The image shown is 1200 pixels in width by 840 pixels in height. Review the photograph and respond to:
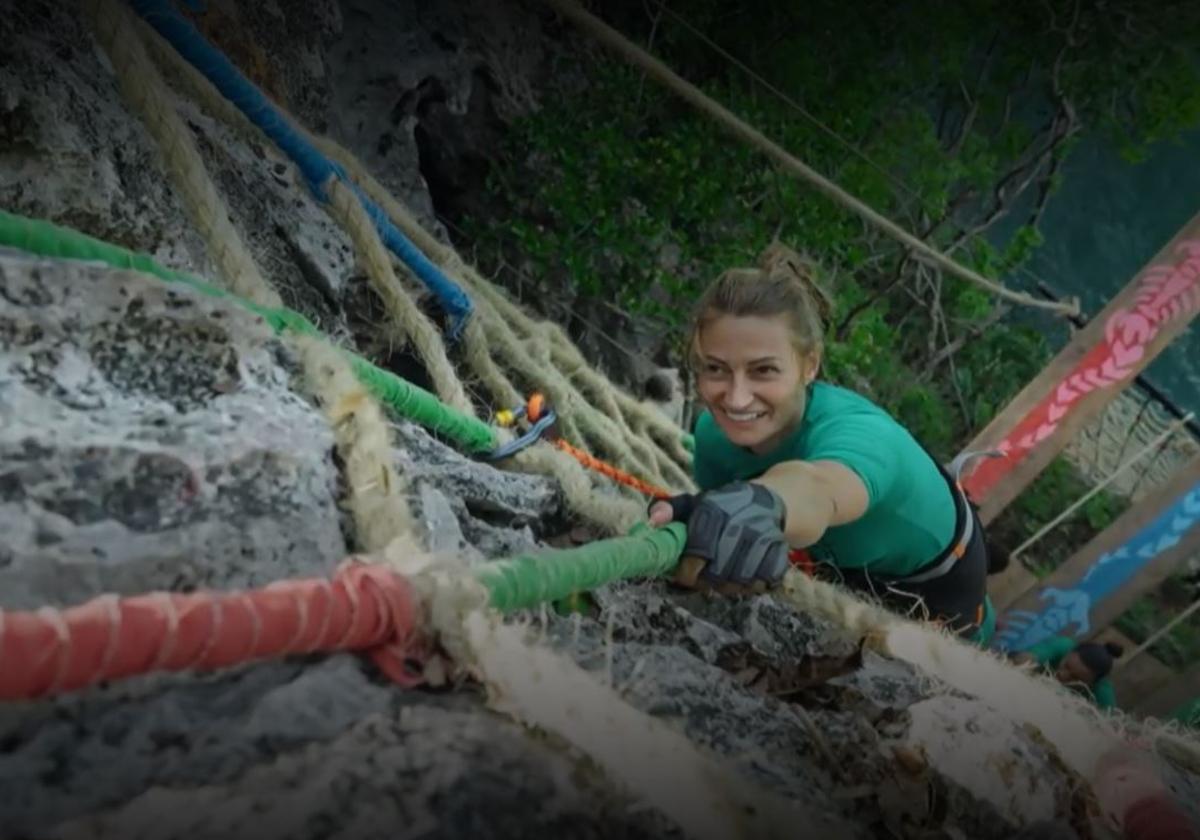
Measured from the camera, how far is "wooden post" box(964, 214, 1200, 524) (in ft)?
8.23

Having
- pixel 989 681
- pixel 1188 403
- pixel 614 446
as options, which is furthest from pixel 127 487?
pixel 1188 403

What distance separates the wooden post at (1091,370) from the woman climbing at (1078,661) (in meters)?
0.58

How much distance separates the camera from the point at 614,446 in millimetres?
1818

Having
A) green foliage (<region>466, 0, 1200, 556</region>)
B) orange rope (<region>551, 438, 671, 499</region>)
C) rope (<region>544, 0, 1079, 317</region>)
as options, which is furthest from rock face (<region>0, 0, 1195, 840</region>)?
green foliage (<region>466, 0, 1200, 556</region>)

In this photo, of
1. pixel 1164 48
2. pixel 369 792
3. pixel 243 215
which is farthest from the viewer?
pixel 1164 48

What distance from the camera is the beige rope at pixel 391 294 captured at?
1.38 meters

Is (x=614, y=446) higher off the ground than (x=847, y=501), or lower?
lower

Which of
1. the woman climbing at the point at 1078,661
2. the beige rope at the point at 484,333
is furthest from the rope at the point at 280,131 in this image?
the woman climbing at the point at 1078,661

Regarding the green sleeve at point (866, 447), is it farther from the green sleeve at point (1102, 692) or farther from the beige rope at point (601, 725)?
the green sleeve at point (1102, 692)

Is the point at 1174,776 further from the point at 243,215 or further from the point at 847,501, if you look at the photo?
the point at 243,215

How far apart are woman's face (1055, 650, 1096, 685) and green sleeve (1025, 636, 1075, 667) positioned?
0.02 meters

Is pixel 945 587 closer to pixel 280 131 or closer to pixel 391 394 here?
pixel 391 394

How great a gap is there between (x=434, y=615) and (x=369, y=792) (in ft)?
0.42

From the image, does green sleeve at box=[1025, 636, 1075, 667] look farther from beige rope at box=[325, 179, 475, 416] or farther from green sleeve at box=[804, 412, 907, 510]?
beige rope at box=[325, 179, 475, 416]
